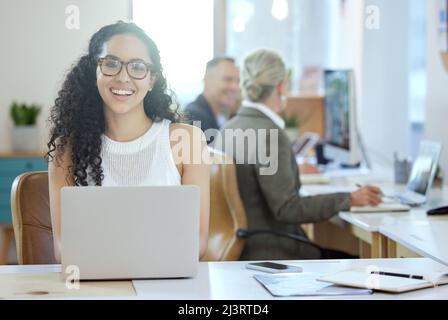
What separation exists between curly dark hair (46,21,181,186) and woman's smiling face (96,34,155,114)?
0.02 meters

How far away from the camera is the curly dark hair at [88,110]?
233 centimetres

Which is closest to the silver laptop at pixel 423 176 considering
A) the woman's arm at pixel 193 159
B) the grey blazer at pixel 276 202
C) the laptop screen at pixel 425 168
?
the laptop screen at pixel 425 168

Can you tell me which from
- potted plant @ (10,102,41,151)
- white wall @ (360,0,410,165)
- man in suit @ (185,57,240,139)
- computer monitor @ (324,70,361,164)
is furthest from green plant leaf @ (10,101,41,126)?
white wall @ (360,0,410,165)

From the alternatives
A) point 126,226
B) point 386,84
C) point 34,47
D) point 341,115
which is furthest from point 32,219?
point 386,84

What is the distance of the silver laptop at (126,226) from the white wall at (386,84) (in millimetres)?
4079

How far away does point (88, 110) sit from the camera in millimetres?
2404

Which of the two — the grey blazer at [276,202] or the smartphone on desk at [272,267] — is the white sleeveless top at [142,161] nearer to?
the smartphone on desk at [272,267]

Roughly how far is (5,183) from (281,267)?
3.59 metres

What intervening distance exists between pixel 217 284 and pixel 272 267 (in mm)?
208

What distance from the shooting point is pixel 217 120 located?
4848mm

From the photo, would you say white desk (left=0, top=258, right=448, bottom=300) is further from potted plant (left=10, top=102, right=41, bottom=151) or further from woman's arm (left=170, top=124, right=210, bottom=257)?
potted plant (left=10, top=102, right=41, bottom=151)

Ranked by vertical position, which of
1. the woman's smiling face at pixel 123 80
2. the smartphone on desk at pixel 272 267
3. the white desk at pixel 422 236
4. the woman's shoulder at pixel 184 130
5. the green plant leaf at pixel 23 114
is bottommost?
the white desk at pixel 422 236

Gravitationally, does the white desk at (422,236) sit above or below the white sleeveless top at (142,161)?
below
